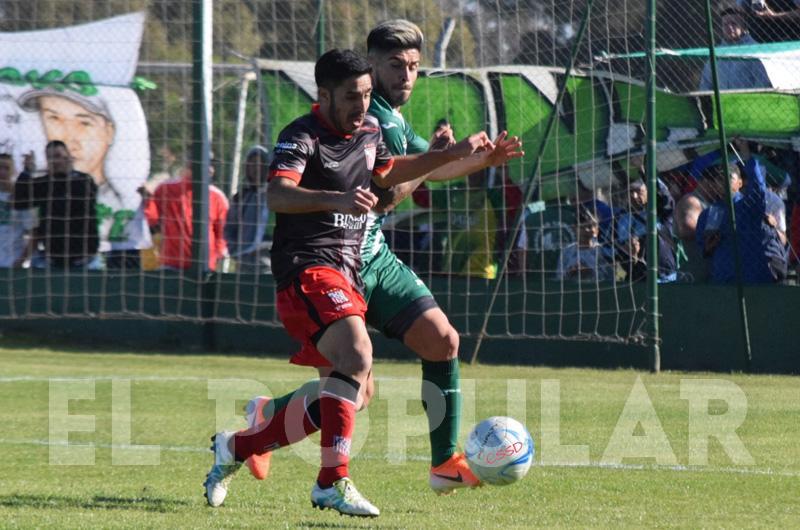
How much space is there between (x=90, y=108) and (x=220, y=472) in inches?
458

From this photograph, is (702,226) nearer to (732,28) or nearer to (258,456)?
(732,28)

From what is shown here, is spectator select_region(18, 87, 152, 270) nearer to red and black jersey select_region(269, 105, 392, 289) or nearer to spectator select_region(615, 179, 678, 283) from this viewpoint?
spectator select_region(615, 179, 678, 283)

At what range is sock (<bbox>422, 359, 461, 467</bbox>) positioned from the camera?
21.7ft

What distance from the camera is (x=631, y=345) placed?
14.1 meters

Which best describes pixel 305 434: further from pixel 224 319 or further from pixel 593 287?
pixel 224 319

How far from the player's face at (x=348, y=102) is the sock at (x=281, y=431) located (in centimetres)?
132

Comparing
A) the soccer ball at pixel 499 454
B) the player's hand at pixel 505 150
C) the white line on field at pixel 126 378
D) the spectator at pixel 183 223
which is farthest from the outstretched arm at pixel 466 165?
the spectator at pixel 183 223

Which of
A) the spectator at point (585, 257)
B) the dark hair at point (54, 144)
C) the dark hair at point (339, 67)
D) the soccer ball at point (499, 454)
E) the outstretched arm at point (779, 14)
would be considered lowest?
the soccer ball at point (499, 454)

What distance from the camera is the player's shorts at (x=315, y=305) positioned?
623 cm

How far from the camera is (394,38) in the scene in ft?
23.1

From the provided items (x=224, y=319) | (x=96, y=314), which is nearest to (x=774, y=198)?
(x=224, y=319)

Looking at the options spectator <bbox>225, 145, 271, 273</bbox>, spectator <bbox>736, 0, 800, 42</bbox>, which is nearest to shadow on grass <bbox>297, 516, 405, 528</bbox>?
spectator <bbox>736, 0, 800, 42</bbox>

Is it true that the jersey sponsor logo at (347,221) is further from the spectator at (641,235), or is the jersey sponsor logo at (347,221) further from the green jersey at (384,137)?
the spectator at (641,235)

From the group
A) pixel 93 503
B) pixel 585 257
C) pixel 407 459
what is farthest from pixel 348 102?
pixel 585 257
